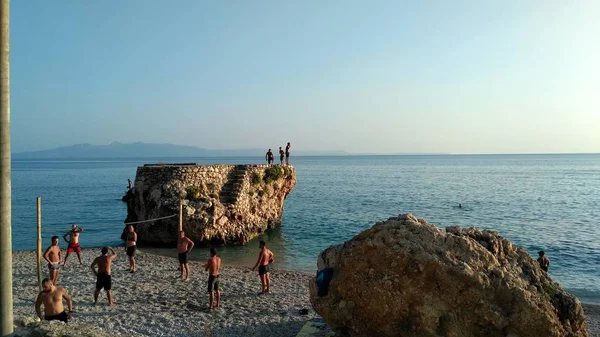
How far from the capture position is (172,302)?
11.4 meters

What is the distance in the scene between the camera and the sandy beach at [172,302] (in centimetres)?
948

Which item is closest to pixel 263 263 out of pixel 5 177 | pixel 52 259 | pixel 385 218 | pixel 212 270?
pixel 212 270

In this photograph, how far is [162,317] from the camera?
396 inches

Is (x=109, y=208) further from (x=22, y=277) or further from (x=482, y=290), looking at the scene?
(x=482, y=290)

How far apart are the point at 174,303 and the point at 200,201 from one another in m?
10.8

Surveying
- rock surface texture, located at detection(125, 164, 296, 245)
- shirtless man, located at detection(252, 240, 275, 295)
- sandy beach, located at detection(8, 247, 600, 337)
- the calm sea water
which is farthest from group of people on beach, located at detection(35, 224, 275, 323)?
rock surface texture, located at detection(125, 164, 296, 245)

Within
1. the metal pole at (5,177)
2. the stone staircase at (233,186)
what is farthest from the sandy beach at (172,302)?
the stone staircase at (233,186)

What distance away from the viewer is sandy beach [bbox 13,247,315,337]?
31.1ft

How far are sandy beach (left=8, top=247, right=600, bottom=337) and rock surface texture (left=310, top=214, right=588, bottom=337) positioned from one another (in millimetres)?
2759

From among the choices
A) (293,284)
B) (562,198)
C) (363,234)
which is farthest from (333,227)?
(562,198)

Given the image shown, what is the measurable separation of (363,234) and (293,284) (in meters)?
7.76

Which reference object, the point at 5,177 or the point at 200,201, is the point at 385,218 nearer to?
the point at 200,201

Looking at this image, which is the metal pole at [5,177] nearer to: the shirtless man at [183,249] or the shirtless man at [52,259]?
the shirtless man at [52,259]

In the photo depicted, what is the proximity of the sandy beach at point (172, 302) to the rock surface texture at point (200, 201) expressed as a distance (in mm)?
4864
